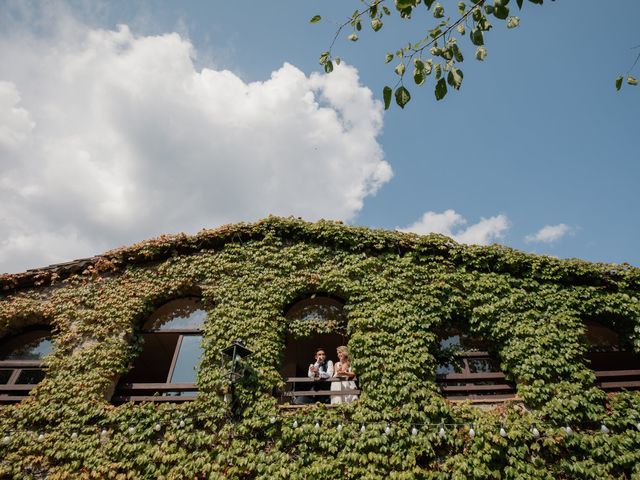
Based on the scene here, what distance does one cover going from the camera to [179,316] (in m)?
9.44

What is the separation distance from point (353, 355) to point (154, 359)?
7.58 m

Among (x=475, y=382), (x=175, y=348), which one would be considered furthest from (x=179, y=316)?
(x=475, y=382)

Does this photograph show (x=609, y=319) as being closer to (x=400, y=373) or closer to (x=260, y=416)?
(x=400, y=373)

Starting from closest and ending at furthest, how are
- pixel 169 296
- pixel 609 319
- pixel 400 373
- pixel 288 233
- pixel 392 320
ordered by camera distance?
pixel 400 373, pixel 392 320, pixel 609 319, pixel 169 296, pixel 288 233

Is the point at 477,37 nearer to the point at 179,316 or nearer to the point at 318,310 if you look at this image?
the point at 318,310

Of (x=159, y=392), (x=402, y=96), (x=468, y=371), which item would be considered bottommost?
(x=159, y=392)

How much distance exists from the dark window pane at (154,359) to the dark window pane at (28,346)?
2.05 m

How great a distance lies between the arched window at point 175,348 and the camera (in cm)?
799

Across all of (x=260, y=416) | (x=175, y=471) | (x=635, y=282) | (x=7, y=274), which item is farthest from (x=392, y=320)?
Answer: (x=7, y=274)

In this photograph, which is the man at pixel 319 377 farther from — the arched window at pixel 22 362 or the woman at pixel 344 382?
the arched window at pixel 22 362

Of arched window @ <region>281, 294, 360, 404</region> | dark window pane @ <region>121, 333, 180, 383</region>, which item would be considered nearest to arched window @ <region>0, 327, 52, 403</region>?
dark window pane @ <region>121, 333, 180, 383</region>

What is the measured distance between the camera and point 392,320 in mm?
8336

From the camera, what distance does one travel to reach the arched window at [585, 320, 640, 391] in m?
7.96

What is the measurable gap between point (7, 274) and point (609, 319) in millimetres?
14570
